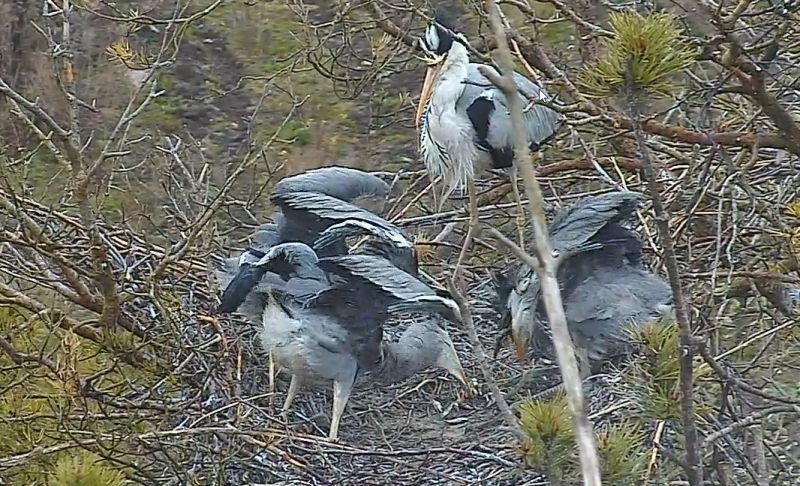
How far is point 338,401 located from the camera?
2225 millimetres

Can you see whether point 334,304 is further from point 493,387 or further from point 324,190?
point 493,387

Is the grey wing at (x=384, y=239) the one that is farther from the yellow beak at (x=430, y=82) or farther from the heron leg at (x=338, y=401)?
the yellow beak at (x=430, y=82)

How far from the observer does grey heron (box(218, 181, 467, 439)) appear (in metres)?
2.11

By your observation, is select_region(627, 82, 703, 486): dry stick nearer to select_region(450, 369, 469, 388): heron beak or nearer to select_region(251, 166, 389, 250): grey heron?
select_region(450, 369, 469, 388): heron beak

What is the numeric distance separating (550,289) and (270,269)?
143 cm

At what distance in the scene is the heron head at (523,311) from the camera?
2.34 metres

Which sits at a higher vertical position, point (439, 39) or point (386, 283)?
point (439, 39)

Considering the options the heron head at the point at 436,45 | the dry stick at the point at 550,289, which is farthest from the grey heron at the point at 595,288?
the dry stick at the point at 550,289

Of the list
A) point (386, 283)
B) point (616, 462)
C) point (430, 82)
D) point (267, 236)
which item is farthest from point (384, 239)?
point (616, 462)

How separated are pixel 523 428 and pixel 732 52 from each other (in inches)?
36.8

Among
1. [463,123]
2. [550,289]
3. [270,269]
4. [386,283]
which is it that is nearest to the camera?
[550,289]

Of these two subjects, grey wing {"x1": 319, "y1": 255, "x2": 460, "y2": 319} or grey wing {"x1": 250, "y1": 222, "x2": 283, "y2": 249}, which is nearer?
grey wing {"x1": 319, "y1": 255, "x2": 460, "y2": 319}

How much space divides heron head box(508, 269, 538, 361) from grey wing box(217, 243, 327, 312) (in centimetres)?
40

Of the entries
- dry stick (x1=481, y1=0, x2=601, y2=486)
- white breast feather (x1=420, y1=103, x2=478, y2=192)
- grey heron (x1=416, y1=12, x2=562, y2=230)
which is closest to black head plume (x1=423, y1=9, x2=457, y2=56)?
grey heron (x1=416, y1=12, x2=562, y2=230)
